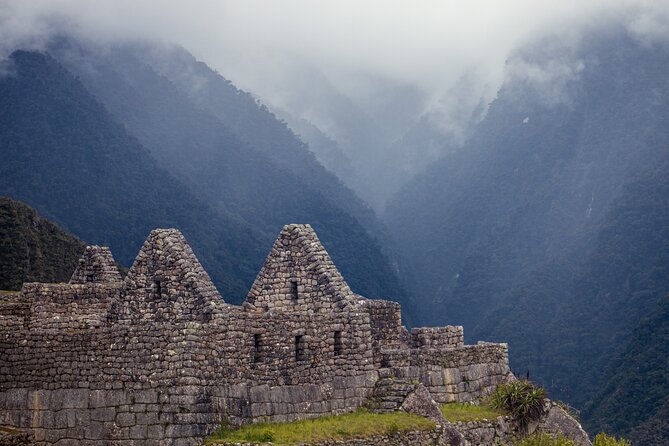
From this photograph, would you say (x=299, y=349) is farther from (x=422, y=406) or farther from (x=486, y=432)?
(x=486, y=432)

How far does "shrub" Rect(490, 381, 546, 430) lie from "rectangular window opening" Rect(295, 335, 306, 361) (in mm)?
6258

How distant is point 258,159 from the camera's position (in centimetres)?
7269

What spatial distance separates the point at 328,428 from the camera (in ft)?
90.9

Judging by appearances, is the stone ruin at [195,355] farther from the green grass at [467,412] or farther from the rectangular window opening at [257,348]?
the green grass at [467,412]

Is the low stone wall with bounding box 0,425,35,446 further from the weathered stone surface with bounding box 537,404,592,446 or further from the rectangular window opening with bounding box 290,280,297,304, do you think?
the weathered stone surface with bounding box 537,404,592,446

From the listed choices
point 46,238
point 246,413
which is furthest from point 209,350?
point 46,238

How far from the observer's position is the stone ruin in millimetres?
26359

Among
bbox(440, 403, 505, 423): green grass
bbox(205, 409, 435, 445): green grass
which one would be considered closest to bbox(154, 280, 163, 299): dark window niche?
bbox(205, 409, 435, 445): green grass

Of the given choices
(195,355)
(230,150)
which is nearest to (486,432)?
(195,355)

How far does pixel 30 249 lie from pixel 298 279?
906 inches

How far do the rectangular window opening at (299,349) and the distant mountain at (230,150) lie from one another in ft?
108

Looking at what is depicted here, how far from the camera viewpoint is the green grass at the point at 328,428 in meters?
26.4

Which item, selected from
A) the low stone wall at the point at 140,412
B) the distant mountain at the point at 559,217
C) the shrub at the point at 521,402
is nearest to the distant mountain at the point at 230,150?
the distant mountain at the point at 559,217

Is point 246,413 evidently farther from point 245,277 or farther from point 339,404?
point 245,277
